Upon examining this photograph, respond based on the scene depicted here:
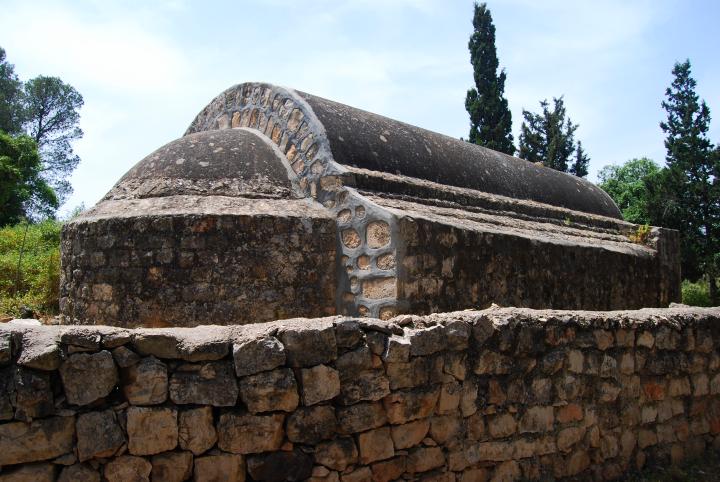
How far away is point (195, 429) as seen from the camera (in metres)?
2.58

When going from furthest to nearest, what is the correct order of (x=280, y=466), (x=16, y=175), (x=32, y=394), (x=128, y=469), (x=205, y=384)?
(x=16, y=175) → (x=280, y=466) → (x=205, y=384) → (x=128, y=469) → (x=32, y=394)

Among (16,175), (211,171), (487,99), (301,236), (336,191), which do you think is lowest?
(301,236)

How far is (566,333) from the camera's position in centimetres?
381

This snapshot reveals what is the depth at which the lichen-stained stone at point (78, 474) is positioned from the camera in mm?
2402

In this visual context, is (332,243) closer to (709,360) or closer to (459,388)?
(459,388)

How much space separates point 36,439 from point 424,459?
5.93ft

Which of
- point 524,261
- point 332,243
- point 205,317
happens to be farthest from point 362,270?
point 524,261

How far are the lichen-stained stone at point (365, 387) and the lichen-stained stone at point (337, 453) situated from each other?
0.61 ft

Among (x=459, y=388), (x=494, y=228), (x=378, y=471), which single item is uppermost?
(x=494, y=228)

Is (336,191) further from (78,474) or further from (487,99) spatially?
(487,99)

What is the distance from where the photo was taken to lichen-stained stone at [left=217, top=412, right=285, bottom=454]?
8.61 feet

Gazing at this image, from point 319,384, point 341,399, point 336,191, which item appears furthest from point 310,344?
point 336,191

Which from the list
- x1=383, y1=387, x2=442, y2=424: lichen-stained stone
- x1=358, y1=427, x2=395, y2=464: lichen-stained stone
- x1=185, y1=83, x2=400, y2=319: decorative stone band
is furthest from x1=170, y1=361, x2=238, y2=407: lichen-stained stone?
x1=185, y1=83, x2=400, y2=319: decorative stone band

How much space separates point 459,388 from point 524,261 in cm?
369
